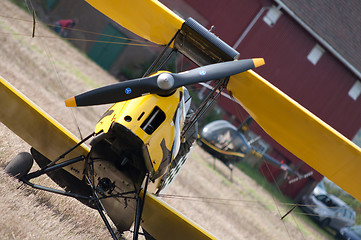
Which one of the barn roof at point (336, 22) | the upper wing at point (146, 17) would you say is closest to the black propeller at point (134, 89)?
the upper wing at point (146, 17)

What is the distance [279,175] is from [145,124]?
22776mm

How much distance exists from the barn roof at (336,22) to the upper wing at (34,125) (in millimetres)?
20375

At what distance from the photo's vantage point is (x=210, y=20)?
2466cm

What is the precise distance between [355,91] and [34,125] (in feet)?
77.7

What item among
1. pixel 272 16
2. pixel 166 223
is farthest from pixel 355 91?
pixel 166 223

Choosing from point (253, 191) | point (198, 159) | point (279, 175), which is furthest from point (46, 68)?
point (279, 175)

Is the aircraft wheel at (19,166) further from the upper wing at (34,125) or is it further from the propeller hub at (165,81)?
the propeller hub at (165,81)

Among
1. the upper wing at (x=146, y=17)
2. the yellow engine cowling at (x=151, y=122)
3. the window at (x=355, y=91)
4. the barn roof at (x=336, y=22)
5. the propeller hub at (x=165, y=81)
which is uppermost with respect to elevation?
the barn roof at (x=336, y=22)

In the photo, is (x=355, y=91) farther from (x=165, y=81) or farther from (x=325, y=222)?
(x=165, y=81)

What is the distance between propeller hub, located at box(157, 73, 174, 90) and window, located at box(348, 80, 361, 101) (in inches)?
916

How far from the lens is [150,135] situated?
206 inches

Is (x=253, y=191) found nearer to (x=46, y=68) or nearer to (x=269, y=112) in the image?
(x=46, y=68)

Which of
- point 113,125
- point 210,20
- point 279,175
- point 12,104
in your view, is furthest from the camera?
point 279,175

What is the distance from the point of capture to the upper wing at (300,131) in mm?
6328
